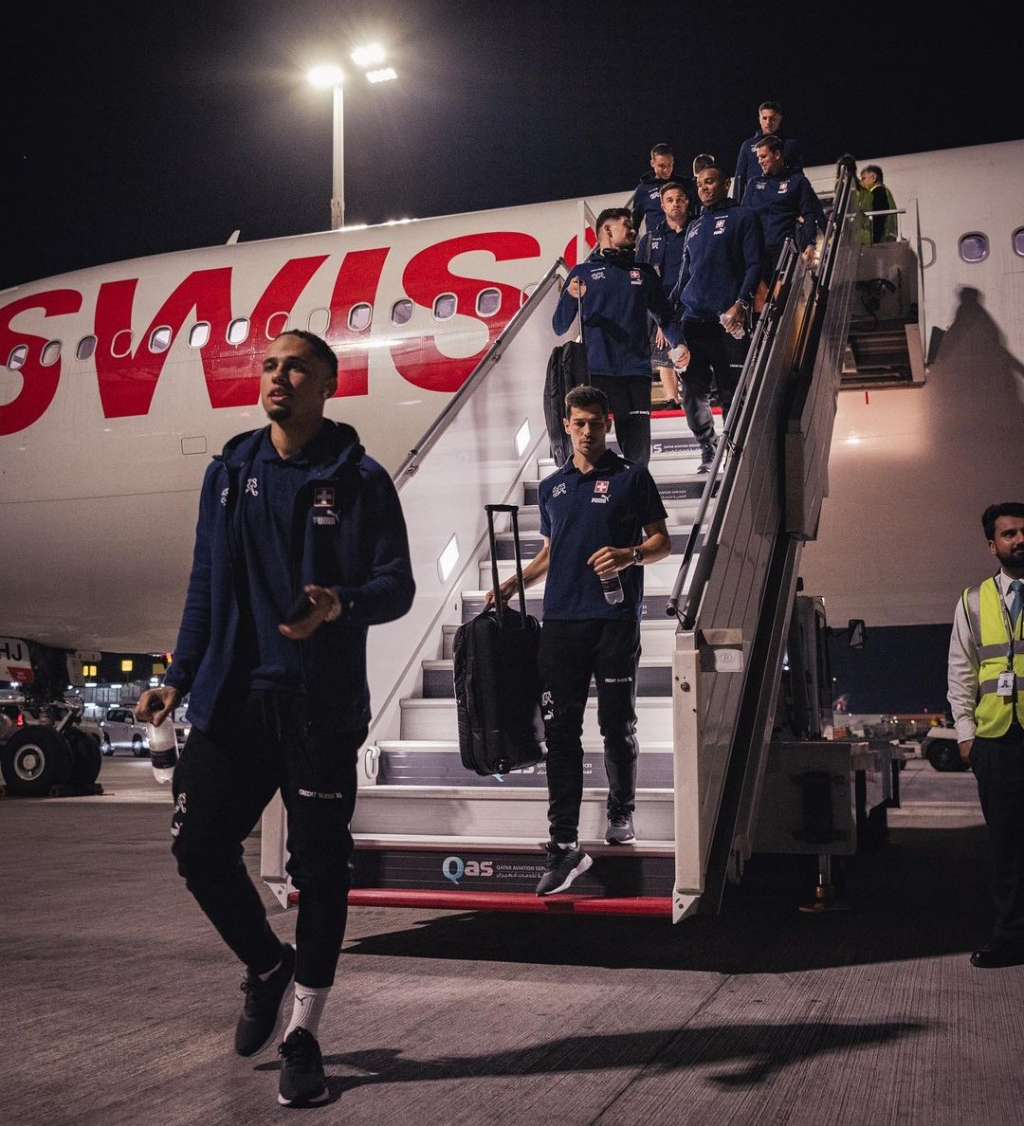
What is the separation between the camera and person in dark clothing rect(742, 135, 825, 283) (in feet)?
25.0

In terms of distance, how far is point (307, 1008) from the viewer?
292 cm

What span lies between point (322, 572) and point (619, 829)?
1.90 meters

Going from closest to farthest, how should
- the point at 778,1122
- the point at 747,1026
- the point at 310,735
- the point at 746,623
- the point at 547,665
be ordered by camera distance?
the point at 778,1122 → the point at 310,735 → the point at 747,1026 → the point at 547,665 → the point at 746,623

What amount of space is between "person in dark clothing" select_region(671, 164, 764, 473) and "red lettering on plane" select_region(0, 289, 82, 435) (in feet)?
21.2

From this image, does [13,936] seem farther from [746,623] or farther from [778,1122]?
[778,1122]

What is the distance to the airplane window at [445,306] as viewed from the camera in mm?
9758

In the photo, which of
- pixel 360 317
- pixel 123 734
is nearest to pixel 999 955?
pixel 360 317

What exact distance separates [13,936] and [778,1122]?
3.61 metres

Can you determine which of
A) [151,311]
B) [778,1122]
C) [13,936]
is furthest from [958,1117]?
[151,311]

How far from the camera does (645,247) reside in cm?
815

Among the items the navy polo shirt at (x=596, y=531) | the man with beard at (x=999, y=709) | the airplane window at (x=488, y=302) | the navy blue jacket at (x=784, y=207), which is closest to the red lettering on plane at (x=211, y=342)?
the airplane window at (x=488, y=302)

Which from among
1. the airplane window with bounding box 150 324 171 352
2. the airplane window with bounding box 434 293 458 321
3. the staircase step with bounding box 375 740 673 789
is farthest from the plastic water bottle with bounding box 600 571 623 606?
the airplane window with bounding box 150 324 171 352

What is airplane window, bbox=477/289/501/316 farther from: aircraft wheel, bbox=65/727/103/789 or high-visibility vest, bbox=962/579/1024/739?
aircraft wheel, bbox=65/727/103/789

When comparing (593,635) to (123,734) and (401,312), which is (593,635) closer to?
(401,312)
